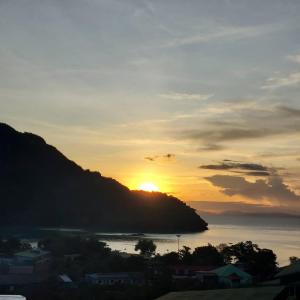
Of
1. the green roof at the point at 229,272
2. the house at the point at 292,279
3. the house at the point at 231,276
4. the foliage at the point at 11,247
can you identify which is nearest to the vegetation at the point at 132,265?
the foliage at the point at 11,247

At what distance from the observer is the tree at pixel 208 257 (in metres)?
59.4

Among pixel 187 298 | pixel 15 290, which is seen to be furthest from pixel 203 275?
pixel 187 298

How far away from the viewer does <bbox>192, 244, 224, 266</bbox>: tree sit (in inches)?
2339

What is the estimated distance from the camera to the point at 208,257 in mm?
60375

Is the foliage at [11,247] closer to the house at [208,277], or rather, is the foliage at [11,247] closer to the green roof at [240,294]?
the house at [208,277]

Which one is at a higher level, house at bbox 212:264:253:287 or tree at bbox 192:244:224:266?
Answer: tree at bbox 192:244:224:266

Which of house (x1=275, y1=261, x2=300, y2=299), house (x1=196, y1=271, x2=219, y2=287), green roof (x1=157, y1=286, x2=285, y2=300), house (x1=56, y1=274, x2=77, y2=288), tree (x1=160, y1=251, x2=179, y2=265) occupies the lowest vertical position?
house (x1=56, y1=274, x2=77, y2=288)

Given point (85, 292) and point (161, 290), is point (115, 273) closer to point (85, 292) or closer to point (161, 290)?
point (85, 292)

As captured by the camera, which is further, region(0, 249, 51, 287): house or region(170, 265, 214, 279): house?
region(170, 265, 214, 279): house

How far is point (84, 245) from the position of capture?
69938mm

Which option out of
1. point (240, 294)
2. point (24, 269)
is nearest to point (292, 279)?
point (240, 294)

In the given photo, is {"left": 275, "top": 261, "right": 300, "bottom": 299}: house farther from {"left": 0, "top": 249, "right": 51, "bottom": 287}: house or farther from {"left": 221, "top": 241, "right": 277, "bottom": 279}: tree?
{"left": 0, "top": 249, "right": 51, "bottom": 287}: house

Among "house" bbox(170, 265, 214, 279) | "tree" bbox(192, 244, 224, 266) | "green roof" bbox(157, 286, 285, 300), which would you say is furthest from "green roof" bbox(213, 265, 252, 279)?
"green roof" bbox(157, 286, 285, 300)

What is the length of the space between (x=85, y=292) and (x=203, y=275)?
12694 mm
